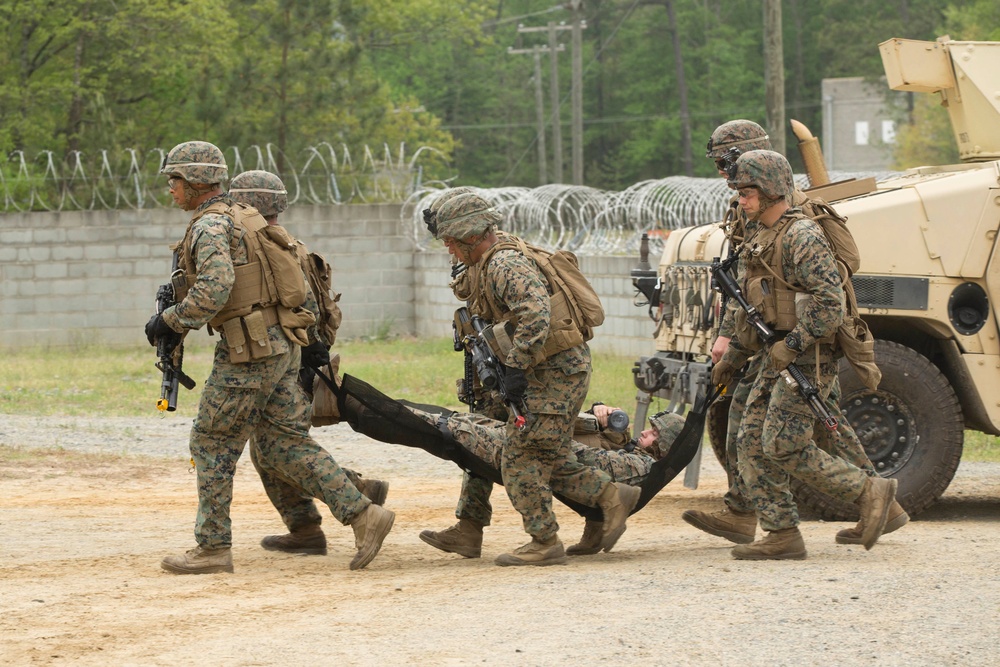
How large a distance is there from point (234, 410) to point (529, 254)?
1.50m

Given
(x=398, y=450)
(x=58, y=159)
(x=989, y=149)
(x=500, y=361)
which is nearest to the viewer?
(x=500, y=361)

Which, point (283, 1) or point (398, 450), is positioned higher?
point (283, 1)

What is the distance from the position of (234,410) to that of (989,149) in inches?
204

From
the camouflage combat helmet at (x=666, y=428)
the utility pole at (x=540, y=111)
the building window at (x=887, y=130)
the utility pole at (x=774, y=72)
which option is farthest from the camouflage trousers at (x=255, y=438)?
the building window at (x=887, y=130)

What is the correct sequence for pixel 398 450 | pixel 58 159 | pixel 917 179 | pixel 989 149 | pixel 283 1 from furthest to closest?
pixel 283 1 < pixel 58 159 < pixel 398 450 < pixel 989 149 < pixel 917 179

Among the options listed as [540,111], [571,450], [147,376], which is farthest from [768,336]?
[540,111]

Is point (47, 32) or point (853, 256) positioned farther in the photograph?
point (47, 32)

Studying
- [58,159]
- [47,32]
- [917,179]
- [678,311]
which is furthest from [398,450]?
[47,32]

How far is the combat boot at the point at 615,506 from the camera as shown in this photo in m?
7.01

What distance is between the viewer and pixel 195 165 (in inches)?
265

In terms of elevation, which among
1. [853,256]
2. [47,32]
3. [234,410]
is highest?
[47,32]

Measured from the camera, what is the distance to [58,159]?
77.4 ft

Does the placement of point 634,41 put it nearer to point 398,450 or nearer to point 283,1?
point 283,1

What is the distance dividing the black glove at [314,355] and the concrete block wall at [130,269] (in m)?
12.1
